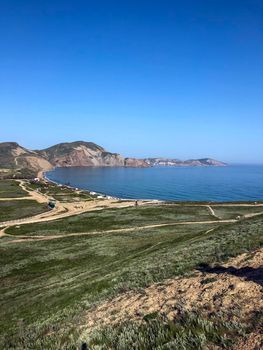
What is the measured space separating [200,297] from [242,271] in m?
3.76

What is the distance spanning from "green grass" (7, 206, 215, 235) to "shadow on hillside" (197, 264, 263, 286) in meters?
53.4

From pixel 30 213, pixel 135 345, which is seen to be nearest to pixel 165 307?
pixel 135 345

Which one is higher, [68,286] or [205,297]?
[205,297]

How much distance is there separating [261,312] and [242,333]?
1682 millimetres

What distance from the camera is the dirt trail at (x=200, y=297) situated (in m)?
15.8

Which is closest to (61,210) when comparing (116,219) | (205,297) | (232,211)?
(116,219)

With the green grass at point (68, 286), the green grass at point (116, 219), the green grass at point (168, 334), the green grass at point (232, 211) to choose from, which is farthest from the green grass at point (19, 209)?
the green grass at point (168, 334)

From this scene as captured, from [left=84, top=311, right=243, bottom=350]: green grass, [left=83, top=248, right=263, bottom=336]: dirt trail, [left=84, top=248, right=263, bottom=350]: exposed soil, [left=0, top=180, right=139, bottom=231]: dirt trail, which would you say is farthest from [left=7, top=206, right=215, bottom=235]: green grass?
[left=84, top=311, right=243, bottom=350]: green grass

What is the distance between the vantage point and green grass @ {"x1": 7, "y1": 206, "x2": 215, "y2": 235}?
249 ft

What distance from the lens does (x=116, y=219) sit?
8662 cm

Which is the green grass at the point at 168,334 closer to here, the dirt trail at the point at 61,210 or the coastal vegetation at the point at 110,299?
the coastal vegetation at the point at 110,299

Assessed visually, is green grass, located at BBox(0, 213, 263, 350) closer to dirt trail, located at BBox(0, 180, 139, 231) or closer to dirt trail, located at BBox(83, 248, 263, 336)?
dirt trail, located at BBox(83, 248, 263, 336)

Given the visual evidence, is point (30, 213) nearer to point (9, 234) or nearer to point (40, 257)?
point (9, 234)

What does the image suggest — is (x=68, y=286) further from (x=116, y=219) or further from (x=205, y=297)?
(x=116, y=219)
